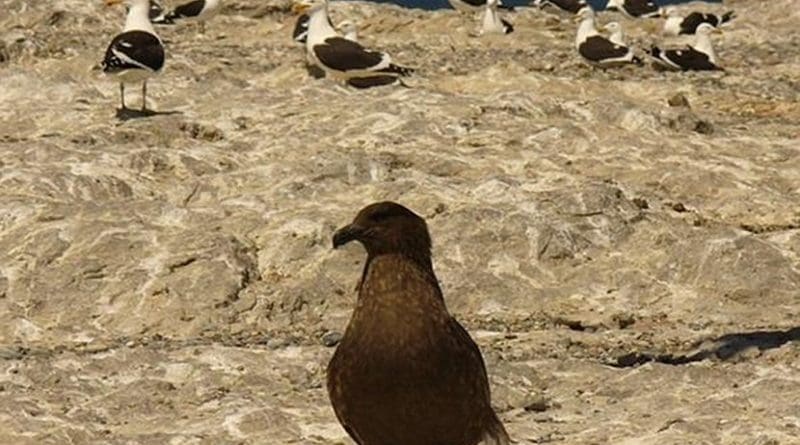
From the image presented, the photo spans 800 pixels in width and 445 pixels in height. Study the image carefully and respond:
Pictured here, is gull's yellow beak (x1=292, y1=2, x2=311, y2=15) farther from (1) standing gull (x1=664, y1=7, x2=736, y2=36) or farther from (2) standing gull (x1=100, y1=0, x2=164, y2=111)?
(1) standing gull (x1=664, y1=7, x2=736, y2=36)

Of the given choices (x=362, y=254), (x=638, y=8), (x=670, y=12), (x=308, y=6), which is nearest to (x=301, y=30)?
(x=308, y=6)

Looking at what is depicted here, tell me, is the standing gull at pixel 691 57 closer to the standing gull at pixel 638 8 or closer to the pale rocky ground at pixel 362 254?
the pale rocky ground at pixel 362 254

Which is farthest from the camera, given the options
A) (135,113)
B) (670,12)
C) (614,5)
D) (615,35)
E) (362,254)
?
(614,5)

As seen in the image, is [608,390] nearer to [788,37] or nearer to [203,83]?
[203,83]

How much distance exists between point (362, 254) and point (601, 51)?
15410 millimetres

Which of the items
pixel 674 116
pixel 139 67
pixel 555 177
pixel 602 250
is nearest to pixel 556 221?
pixel 602 250

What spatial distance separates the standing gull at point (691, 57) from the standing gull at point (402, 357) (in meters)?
23.4

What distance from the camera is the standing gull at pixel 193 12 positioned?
1489 inches

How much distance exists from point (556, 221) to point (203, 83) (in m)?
10.3

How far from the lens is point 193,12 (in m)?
38.0

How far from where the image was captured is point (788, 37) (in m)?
39.8

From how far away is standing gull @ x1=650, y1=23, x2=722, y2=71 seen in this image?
33406 mm

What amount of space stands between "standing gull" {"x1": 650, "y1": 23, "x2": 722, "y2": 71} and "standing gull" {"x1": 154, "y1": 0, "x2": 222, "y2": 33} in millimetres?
10663

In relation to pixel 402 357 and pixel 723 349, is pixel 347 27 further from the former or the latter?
pixel 402 357
